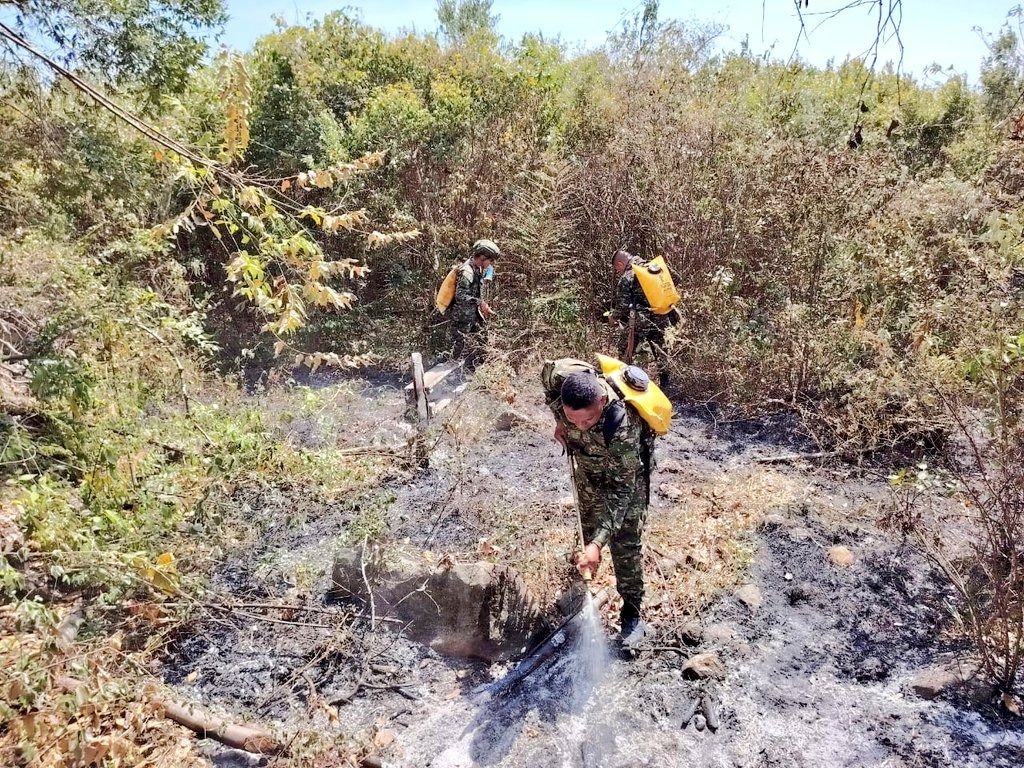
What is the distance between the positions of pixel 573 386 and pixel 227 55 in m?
2.23

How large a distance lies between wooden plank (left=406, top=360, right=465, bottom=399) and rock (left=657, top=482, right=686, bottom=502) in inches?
105

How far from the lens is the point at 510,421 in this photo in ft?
20.3

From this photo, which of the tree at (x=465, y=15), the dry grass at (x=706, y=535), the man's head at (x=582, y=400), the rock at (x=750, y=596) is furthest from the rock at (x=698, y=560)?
the tree at (x=465, y=15)

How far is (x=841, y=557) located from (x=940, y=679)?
3.38ft

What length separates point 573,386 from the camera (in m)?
3.19

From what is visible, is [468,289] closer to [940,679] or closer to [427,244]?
[427,244]

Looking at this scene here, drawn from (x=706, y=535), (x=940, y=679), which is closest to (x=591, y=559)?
Result: (x=706, y=535)

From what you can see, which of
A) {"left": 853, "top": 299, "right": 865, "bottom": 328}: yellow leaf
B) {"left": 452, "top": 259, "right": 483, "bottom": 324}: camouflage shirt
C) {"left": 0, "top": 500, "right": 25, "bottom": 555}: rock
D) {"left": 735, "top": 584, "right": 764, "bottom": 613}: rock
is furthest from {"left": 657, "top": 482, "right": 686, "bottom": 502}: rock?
{"left": 0, "top": 500, "right": 25, "bottom": 555}: rock

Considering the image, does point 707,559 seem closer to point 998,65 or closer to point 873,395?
point 873,395

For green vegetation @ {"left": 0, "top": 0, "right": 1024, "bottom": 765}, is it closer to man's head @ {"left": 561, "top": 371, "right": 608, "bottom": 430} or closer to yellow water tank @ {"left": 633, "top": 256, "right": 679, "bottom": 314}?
yellow water tank @ {"left": 633, "top": 256, "right": 679, "bottom": 314}

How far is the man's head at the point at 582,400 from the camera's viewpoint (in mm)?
3166

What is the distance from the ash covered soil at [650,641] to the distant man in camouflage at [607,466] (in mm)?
406

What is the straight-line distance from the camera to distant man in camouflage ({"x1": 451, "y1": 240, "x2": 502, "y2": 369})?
675 cm

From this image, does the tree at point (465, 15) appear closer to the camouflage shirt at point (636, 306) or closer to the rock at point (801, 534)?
the camouflage shirt at point (636, 306)
